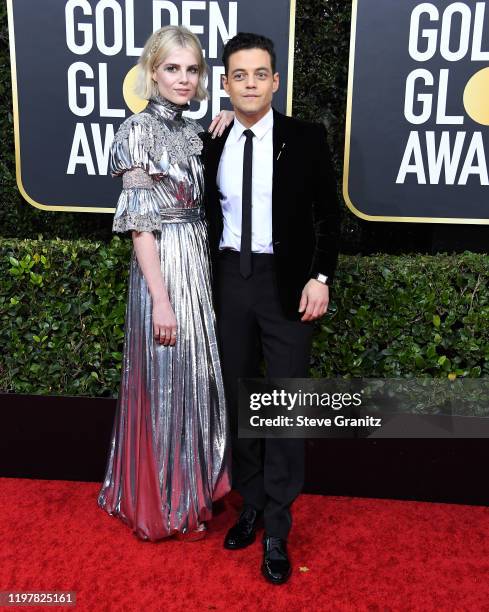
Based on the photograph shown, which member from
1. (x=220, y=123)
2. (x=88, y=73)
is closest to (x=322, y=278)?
(x=220, y=123)

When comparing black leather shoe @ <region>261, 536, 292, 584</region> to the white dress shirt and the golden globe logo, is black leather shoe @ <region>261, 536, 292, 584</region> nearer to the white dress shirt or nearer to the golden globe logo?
the white dress shirt

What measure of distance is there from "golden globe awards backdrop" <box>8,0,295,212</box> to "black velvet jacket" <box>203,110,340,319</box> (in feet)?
2.64

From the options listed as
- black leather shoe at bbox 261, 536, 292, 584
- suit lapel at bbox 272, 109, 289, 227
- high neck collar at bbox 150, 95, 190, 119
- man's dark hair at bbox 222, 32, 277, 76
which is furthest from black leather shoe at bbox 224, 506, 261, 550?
Result: man's dark hair at bbox 222, 32, 277, 76

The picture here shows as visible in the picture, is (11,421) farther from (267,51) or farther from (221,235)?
(267,51)

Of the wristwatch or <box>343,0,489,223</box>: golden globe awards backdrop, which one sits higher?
<box>343,0,489,223</box>: golden globe awards backdrop

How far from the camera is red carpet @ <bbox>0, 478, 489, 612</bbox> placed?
2125 mm

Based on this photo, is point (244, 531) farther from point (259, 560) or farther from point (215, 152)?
point (215, 152)

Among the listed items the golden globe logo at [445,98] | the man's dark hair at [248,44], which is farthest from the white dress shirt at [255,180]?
the golden globe logo at [445,98]

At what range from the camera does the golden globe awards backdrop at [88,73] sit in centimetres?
277

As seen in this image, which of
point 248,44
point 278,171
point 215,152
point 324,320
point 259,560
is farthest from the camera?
point 324,320

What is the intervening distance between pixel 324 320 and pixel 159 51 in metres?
1.35

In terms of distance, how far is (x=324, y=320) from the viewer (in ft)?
8.98

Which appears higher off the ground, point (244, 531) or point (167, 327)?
point (167, 327)

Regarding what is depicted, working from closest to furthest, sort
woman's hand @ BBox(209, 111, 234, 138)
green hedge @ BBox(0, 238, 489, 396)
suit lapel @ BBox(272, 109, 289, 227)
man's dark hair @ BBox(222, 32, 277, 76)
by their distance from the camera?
man's dark hair @ BBox(222, 32, 277, 76) < suit lapel @ BBox(272, 109, 289, 227) < woman's hand @ BBox(209, 111, 234, 138) < green hedge @ BBox(0, 238, 489, 396)
